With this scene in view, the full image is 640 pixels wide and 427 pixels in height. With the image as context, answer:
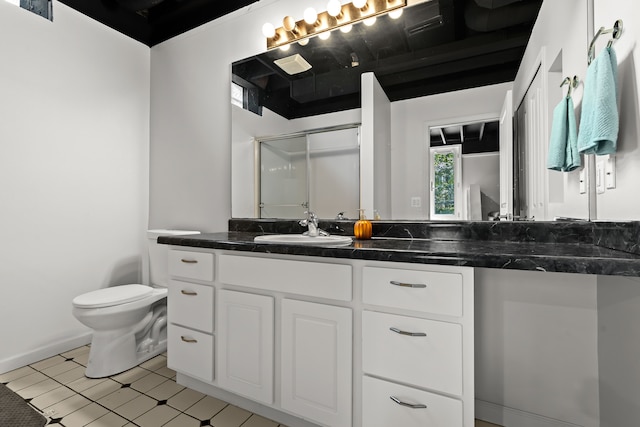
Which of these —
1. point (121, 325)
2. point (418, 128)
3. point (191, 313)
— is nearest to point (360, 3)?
point (418, 128)

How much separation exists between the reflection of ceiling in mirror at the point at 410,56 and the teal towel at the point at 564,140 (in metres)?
0.33

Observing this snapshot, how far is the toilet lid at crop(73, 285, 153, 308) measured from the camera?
70.5 inches

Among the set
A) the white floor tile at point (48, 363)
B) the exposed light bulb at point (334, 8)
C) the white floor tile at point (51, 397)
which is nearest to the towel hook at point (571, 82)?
the exposed light bulb at point (334, 8)

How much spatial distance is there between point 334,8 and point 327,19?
0.08 m

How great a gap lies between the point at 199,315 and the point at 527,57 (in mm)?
1999

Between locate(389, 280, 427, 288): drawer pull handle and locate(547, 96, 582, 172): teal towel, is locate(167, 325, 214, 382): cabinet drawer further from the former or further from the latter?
locate(547, 96, 582, 172): teal towel

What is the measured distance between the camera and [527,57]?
4.73 feet

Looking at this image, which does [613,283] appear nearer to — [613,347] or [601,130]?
[613,347]

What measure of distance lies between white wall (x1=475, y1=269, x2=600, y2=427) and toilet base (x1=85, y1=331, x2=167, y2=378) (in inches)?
79.1

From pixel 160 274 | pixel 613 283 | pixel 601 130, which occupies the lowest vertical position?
pixel 160 274

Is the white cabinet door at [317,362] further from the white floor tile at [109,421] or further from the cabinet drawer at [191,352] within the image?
the white floor tile at [109,421]

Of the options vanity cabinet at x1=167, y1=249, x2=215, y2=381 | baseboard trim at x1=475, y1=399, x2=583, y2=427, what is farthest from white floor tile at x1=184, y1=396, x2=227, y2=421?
baseboard trim at x1=475, y1=399, x2=583, y2=427

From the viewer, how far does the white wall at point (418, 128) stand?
5.03ft

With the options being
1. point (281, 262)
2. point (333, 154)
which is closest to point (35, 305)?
point (281, 262)
